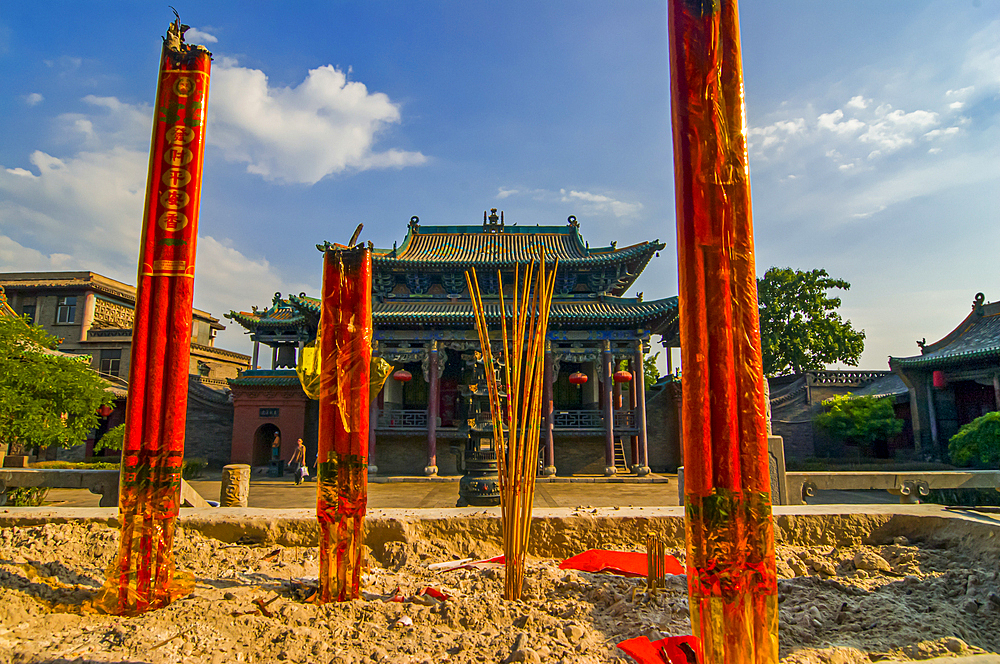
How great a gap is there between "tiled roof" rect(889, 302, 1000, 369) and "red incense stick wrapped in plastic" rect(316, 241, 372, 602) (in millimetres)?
16315

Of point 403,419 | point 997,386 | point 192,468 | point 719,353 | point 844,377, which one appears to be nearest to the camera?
point 719,353

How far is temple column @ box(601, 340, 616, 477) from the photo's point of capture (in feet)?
44.2

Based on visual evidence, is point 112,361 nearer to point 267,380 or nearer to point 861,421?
point 267,380

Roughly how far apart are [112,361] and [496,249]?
16577 mm

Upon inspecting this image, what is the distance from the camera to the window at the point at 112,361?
2081cm

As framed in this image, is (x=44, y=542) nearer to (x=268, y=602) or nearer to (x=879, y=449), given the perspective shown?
(x=268, y=602)

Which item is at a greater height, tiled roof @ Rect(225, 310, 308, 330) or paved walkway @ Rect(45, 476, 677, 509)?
tiled roof @ Rect(225, 310, 308, 330)

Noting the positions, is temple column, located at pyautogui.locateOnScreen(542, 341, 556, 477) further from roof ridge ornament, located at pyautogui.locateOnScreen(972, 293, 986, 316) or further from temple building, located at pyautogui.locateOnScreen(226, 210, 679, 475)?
roof ridge ornament, located at pyautogui.locateOnScreen(972, 293, 986, 316)

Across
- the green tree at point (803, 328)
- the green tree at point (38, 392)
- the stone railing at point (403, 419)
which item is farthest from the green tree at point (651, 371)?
the green tree at point (38, 392)

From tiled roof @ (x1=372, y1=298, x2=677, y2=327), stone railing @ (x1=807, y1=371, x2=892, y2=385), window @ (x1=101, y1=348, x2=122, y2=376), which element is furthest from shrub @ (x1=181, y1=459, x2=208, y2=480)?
stone railing @ (x1=807, y1=371, x2=892, y2=385)

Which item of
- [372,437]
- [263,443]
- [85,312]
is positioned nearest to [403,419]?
[372,437]

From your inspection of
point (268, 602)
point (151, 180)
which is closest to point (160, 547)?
point (268, 602)

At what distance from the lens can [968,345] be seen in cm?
1447

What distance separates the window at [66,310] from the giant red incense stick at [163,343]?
24056 mm
